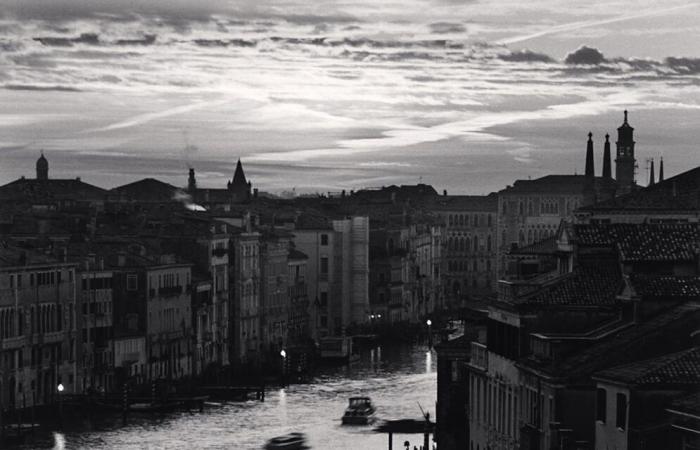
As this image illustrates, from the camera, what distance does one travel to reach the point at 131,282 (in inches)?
3022

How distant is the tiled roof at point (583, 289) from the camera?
31.4 m

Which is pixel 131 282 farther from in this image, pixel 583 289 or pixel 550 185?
pixel 550 185

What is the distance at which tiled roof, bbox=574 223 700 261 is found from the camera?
1240 inches

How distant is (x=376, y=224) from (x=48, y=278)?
66072 millimetres

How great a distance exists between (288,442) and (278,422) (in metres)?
5.73

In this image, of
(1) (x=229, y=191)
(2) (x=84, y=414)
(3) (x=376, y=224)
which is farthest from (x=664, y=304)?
(1) (x=229, y=191)

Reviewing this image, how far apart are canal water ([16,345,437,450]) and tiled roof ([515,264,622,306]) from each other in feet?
80.0

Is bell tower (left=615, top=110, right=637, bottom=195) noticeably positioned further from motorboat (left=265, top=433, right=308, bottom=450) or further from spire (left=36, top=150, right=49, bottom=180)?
spire (left=36, top=150, right=49, bottom=180)

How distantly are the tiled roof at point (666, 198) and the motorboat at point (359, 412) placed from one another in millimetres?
15846

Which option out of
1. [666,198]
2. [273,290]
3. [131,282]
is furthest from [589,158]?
[666,198]

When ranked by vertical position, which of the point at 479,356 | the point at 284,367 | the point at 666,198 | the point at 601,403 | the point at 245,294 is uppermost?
the point at 666,198

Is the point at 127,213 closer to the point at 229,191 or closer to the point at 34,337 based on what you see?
the point at 34,337

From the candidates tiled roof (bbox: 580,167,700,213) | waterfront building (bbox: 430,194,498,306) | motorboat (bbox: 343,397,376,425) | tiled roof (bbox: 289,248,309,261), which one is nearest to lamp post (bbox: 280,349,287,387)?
motorboat (bbox: 343,397,376,425)

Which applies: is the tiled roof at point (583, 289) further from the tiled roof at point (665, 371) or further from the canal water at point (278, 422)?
Result: the canal water at point (278, 422)
